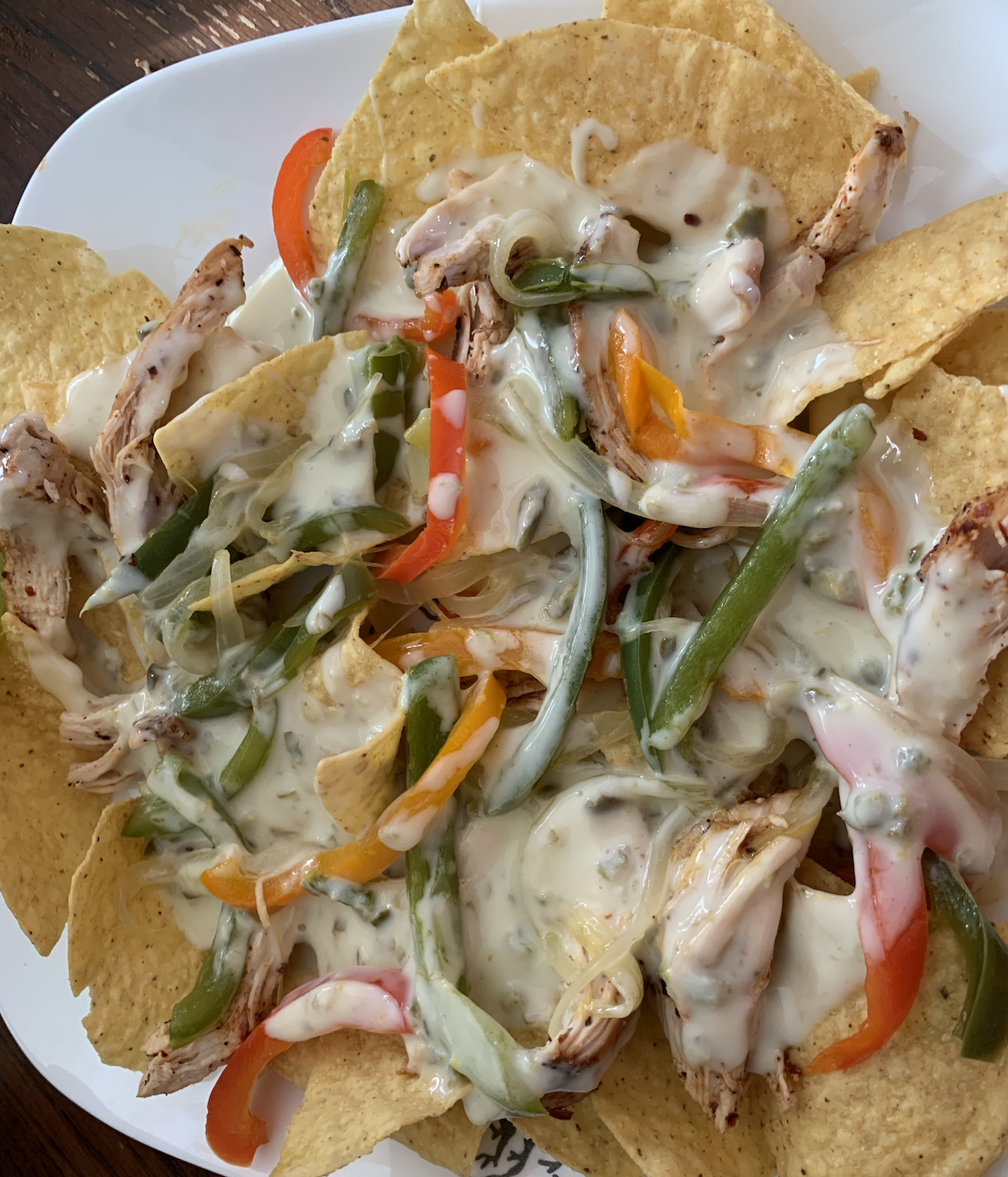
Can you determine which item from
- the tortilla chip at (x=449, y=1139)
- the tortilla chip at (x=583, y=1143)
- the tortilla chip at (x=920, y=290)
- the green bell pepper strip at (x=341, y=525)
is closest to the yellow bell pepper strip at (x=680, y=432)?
the tortilla chip at (x=920, y=290)

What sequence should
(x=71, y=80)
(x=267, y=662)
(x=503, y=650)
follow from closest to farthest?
(x=503, y=650), (x=267, y=662), (x=71, y=80)

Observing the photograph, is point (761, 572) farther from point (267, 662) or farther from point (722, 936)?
point (267, 662)

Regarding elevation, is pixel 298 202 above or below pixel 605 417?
above

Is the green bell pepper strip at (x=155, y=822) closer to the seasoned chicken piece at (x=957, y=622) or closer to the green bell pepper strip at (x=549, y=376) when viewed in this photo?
the green bell pepper strip at (x=549, y=376)

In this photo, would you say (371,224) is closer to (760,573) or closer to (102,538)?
(102,538)

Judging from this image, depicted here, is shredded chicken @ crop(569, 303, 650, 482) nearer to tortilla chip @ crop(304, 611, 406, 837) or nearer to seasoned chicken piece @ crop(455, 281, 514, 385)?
seasoned chicken piece @ crop(455, 281, 514, 385)

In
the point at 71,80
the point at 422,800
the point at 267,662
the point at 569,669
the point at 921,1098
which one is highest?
the point at 71,80

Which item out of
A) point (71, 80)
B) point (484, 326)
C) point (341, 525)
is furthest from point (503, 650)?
point (71, 80)
